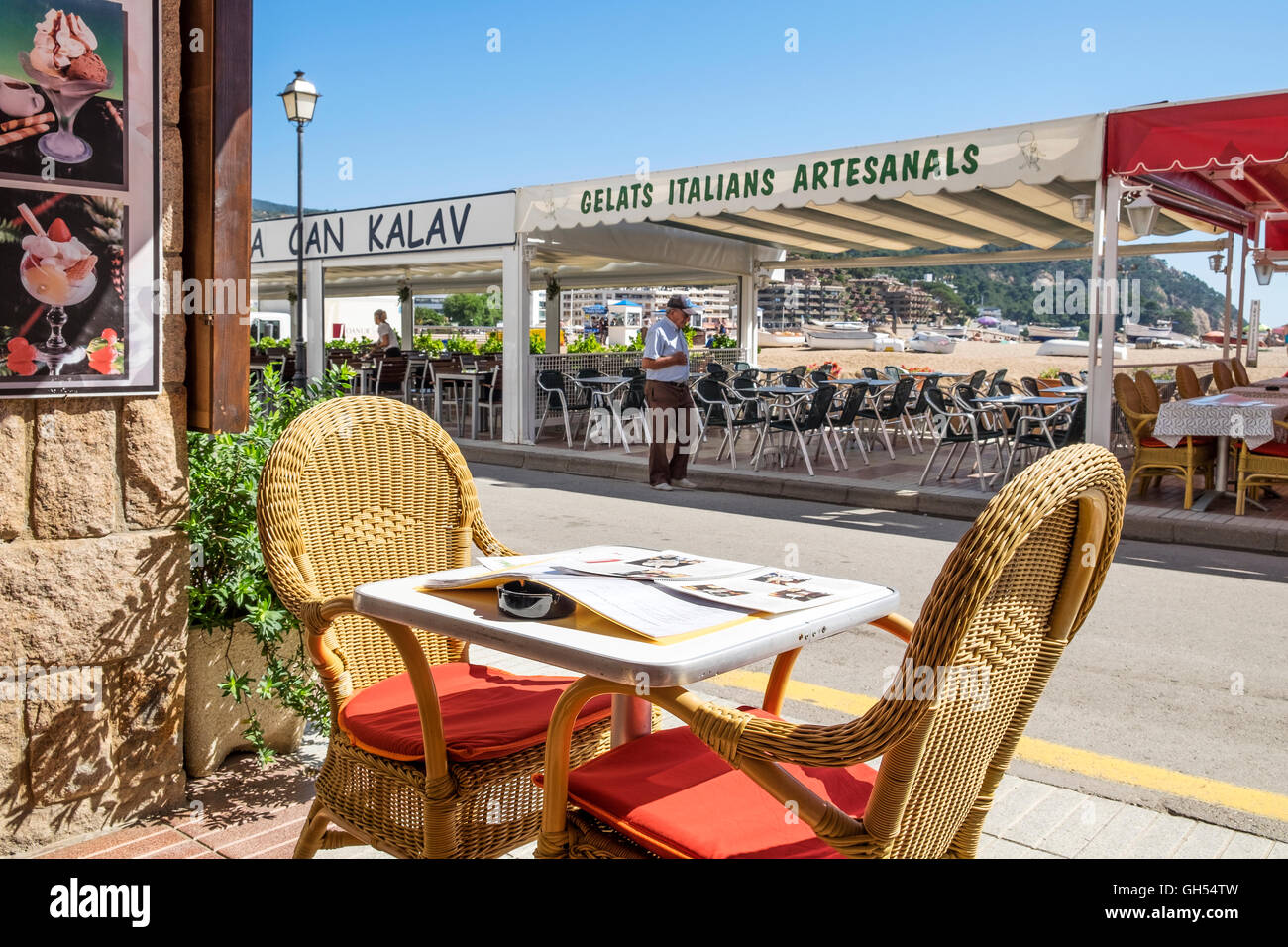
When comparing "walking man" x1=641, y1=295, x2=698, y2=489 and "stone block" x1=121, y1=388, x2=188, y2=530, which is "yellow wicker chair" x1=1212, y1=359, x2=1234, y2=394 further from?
"stone block" x1=121, y1=388, x2=188, y2=530

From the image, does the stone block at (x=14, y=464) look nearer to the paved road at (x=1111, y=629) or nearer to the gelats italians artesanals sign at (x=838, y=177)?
the paved road at (x=1111, y=629)

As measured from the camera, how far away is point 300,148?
15672mm

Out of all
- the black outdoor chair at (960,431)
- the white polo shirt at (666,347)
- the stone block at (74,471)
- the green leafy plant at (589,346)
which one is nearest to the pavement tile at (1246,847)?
the stone block at (74,471)

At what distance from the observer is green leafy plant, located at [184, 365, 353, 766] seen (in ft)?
9.61

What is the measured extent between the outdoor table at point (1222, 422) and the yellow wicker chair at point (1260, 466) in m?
0.09

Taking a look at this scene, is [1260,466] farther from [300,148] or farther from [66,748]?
[300,148]

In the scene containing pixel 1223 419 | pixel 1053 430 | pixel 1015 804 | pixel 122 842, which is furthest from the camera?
pixel 1053 430

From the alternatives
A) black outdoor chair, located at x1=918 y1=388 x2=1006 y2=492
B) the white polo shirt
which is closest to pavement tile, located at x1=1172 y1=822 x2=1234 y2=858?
black outdoor chair, located at x1=918 y1=388 x2=1006 y2=492

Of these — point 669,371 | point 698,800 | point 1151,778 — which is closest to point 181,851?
point 698,800

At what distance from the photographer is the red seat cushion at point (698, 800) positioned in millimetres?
1754

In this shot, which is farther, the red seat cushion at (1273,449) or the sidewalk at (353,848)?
the red seat cushion at (1273,449)

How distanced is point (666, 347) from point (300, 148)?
8447 mm
